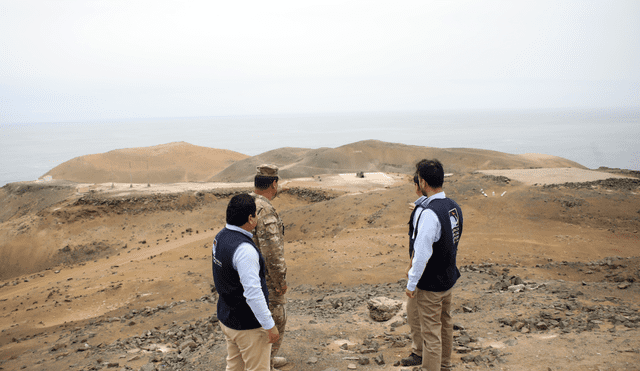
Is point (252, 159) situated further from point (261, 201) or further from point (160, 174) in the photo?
point (261, 201)

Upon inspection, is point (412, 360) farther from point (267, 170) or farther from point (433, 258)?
point (267, 170)

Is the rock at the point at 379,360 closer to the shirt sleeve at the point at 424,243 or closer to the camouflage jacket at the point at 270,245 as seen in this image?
the shirt sleeve at the point at 424,243

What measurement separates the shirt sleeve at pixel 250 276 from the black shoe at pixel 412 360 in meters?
2.04

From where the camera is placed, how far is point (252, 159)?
43344mm

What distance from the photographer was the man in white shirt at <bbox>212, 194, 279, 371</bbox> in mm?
2691

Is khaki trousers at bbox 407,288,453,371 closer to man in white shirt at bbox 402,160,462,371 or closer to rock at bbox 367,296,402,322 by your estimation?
man in white shirt at bbox 402,160,462,371

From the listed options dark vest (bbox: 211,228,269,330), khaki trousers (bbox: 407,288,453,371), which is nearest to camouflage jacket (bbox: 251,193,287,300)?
dark vest (bbox: 211,228,269,330)

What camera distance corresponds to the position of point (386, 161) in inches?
1614

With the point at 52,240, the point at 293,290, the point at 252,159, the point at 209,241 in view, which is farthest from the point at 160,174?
the point at 293,290

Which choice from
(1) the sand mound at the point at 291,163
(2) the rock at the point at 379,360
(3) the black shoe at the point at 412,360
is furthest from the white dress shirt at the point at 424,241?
(1) the sand mound at the point at 291,163

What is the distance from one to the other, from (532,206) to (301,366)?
12.0 m

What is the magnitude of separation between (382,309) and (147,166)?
151 ft

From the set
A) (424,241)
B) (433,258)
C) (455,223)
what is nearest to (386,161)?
(455,223)

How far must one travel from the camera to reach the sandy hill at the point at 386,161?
37.9 metres
